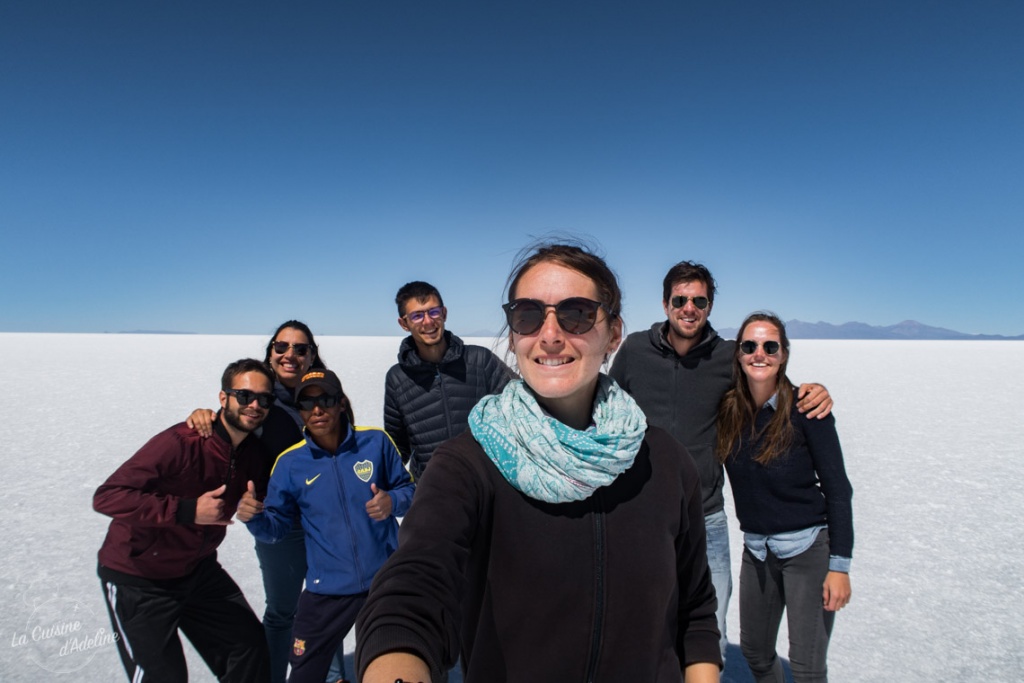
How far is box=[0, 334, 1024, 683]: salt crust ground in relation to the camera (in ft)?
10.6

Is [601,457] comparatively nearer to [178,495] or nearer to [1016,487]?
[178,495]

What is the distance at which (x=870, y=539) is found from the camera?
5.04 m

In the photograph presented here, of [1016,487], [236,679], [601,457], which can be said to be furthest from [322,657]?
[1016,487]

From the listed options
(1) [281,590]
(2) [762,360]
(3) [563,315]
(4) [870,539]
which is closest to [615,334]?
(3) [563,315]

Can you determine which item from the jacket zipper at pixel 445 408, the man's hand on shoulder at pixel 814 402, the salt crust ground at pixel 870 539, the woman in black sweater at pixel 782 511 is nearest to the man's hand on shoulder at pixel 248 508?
the jacket zipper at pixel 445 408

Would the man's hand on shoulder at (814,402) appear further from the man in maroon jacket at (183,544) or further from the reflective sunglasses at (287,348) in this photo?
the reflective sunglasses at (287,348)

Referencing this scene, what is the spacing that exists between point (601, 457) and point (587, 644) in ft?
1.26

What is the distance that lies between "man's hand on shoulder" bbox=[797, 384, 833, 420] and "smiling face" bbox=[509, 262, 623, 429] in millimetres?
1519

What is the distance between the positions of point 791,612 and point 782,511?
46cm

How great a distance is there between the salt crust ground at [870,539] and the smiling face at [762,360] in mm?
1921

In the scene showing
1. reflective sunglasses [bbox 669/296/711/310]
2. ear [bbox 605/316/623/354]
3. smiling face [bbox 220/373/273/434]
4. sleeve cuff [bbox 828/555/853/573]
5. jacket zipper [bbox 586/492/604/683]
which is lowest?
sleeve cuff [bbox 828/555/853/573]

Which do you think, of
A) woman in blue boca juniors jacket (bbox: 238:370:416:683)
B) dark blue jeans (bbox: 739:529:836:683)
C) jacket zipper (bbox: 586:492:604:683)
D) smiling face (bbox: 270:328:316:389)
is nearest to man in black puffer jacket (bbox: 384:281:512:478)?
woman in blue boca juniors jacket (bbox: 238:370:416:683)

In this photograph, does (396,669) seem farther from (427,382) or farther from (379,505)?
(427,382)

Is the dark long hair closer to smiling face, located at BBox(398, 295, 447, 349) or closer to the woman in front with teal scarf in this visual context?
smiling face, located at BBox(398, 295, 447, 349)
